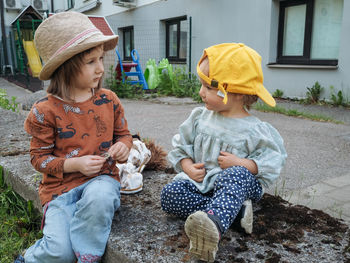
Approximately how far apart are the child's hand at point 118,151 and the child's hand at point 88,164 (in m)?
0.08

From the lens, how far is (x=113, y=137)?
1.98 meters

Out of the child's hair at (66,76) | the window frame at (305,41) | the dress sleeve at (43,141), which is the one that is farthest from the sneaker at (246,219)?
the window frame at (305,41)

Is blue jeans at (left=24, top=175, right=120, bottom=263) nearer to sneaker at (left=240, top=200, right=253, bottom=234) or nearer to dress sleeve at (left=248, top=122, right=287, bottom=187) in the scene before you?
sneaker at (left=240, top=200, right=253, bottom=234)

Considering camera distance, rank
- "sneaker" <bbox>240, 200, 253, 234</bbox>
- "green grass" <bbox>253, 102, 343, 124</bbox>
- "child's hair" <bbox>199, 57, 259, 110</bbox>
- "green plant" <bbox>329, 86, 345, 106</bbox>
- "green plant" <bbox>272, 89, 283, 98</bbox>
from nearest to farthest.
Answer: "sneaker" <bbox>240, 200, 253, 234</bbox> < "child's hair" <bbox>199, 57, 259, 110</bbox> < "green grass" <bbox>253, 102, 343, 124</bbox> < "green plant" <bbox>329, 86, 345, 106</bbox> < "green plant" <bbox>272, 89, 283, 98</bbox>

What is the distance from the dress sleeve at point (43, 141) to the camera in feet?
5.67

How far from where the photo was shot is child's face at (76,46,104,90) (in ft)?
5.80

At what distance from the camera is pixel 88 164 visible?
170 centimetres

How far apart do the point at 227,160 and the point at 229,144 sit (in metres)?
0.10

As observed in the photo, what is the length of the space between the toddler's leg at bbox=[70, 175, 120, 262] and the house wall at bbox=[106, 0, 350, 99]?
597 centimetres

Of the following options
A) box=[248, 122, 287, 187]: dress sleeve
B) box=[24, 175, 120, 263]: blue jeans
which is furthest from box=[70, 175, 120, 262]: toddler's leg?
box=[248, 122, 287, 187]: dress sleeve

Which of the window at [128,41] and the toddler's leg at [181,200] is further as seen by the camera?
the window at [128,41]

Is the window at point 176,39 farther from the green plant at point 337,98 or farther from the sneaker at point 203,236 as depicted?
the sneaker at point 203,236

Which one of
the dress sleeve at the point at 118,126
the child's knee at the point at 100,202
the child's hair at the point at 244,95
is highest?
the child's hair at the point at 244,95

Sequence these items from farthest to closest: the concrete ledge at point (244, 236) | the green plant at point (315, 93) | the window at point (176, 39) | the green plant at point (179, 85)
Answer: the window at point (176, 39) → the green plant at point (179, 85) → the green plant at point (315, 93) → the concrete ledge at point (244, 236)
